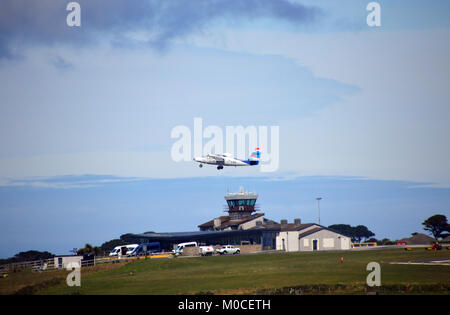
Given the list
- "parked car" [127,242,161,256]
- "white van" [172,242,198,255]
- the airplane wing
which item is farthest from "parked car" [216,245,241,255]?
"parked car" [127,242,161,256]

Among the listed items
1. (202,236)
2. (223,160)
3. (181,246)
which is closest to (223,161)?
(223,160)

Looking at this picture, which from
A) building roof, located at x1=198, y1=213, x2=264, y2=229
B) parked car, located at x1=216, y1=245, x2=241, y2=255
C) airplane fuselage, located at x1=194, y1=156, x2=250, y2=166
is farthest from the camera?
building roof, located at x1=198, y1=213, x2=264, y2=229

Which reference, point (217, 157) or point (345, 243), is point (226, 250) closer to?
point (217, 157)

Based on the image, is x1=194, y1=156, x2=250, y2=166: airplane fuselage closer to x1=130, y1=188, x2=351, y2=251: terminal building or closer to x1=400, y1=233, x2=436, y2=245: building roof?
x1=130, y1=188, x2=351, y2=251: terminal building

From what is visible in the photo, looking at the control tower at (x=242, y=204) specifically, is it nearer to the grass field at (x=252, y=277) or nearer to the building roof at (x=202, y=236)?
the building roof at (x=202, y=236)

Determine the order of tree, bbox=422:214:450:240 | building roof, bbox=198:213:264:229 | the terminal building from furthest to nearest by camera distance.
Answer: tree, bbox=422:214:450:240, building roof, bbox=198:213:264:229, the terminal building

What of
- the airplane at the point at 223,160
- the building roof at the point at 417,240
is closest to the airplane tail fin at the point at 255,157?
the airplane at the point at 223,160
